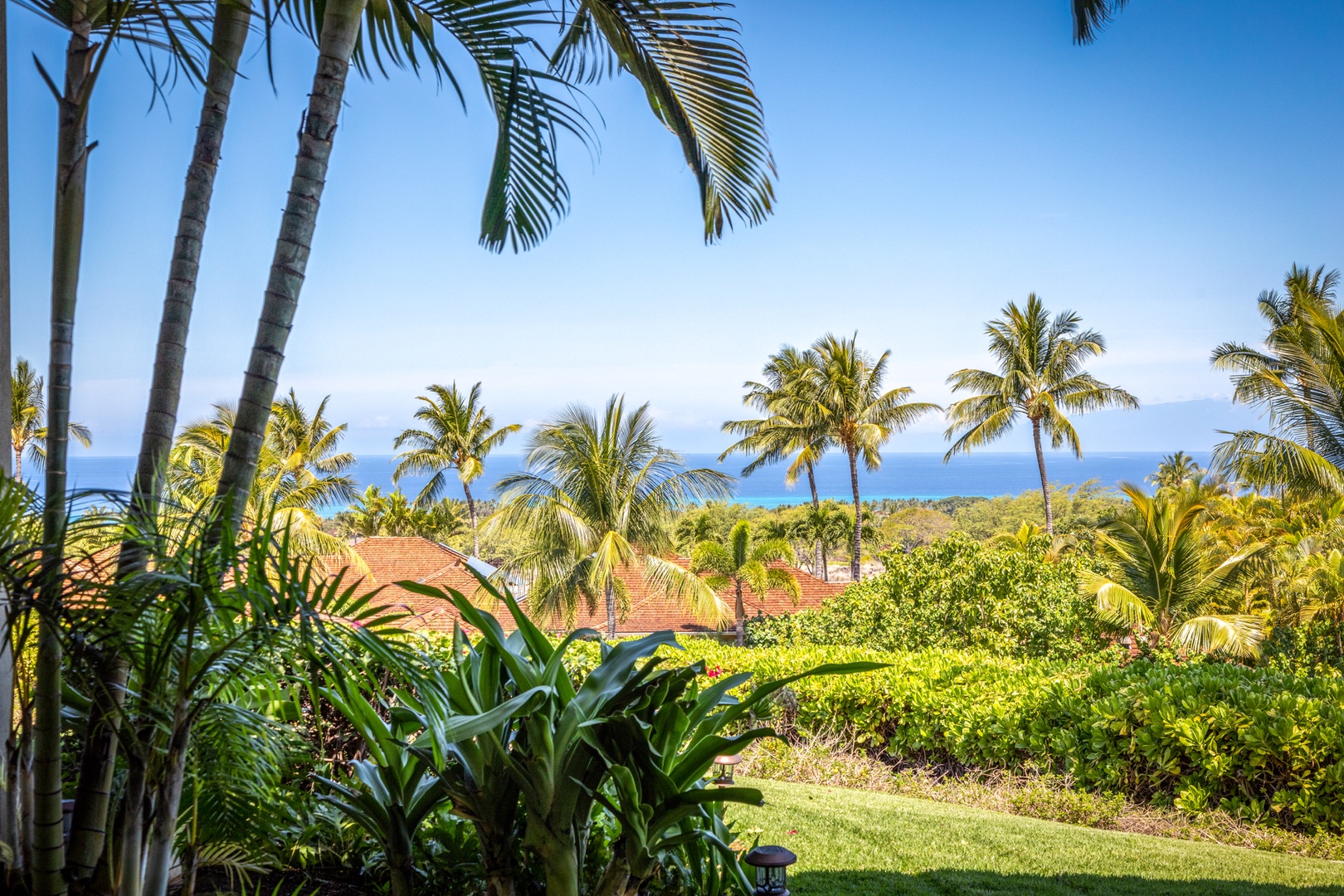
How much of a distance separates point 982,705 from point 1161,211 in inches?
1847

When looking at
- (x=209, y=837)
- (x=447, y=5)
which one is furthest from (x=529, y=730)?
(x=447, y=5)

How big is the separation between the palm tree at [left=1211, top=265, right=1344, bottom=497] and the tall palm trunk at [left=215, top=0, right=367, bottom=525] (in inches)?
627

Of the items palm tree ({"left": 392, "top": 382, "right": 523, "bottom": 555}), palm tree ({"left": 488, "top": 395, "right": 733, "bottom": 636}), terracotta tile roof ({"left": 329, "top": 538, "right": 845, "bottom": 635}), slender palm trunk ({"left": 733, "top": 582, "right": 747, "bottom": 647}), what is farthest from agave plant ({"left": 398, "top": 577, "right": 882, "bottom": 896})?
palm tree ({"left": 392, "top": 382, "right": 523, "bottom": 555})

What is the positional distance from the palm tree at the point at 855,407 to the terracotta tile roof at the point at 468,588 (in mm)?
3286

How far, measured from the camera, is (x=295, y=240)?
2.20m

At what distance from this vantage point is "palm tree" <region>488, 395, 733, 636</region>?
664 inches

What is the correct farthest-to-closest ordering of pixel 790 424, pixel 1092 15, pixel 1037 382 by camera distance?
pixel 790 424, pixel 1037 382, pixel 1092 15

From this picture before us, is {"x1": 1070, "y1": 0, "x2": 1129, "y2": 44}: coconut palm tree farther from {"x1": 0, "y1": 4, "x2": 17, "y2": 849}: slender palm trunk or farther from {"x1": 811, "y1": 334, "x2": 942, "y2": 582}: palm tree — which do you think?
{"x1": 811, "y1": 334, "x2": 942, "y2": 582}: palm tree

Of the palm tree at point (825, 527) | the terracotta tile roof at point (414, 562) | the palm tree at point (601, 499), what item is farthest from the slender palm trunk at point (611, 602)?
the palm tree at point (825, 527)

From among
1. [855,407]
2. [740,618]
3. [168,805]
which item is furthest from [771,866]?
[855,407]

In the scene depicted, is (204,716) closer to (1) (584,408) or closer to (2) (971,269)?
(1) (584,408)

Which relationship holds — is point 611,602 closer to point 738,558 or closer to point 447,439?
point 738,558

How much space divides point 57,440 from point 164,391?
0.90 feet

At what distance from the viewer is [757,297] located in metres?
94.4
